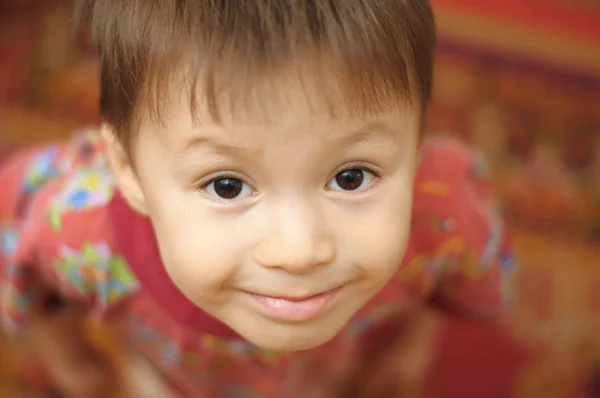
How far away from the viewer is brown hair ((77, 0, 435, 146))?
521 mm

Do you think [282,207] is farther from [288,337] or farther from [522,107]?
[522,107]

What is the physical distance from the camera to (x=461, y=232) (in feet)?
2.75

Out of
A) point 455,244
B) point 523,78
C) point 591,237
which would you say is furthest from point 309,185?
point 523,78

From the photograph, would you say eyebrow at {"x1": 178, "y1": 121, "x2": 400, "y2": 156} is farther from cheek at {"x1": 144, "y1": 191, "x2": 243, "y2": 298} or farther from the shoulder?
the shoulder

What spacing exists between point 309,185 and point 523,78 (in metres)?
0.92

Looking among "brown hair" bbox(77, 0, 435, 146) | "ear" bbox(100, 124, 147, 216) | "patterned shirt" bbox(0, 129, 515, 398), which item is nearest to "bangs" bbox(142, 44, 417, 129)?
"brown hair" bbox(77, 0, 435, 146)

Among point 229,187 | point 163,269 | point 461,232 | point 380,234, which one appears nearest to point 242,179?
point 229,187

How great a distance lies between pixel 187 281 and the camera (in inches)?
24.5

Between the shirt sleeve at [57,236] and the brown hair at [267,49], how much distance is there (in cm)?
26

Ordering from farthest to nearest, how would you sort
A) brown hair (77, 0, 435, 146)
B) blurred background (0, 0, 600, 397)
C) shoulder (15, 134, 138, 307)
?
blurred background (0, 0, 600, 397), shoulder (15, 134, 138, 307), brown hair (77, 0, 435, 146)

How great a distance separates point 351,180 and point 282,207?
6cm

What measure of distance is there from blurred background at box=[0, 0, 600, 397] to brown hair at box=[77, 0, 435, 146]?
0.70 metres

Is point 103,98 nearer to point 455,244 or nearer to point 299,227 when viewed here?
point 299,227

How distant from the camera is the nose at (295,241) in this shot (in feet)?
1.82
